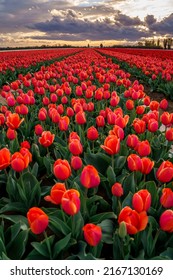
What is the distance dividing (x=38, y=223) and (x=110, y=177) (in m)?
1.22

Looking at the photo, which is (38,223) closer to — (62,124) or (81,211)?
(81,211)

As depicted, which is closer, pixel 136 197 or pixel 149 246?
pixel 136 197

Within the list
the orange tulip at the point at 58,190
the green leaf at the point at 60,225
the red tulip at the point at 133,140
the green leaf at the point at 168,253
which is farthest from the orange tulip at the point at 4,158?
the green leaf at the point at 168,253

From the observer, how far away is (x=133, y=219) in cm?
188

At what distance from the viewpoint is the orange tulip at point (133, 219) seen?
6.09 feet

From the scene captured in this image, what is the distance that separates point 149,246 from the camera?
7.16ft

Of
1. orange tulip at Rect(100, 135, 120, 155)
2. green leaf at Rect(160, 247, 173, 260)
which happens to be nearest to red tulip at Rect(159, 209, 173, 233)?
green leaf at Rect(160, 247, 173, 260)

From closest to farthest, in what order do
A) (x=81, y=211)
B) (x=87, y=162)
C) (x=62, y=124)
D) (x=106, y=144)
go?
(x=81, y=211)
(x=106, y=144)
(x=87, y=162)
(x=62, y=124)

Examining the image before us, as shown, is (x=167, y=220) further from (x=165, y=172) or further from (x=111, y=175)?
(x=111, y=175)

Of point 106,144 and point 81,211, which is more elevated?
point 106,144

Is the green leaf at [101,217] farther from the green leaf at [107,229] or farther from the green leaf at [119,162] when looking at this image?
the green leaf at [119,162]

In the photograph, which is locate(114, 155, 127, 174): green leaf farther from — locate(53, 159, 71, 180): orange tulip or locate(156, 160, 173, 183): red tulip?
locate(53, 159, 71, 180): orange tulip

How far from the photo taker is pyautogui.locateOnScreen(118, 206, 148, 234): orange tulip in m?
1.86

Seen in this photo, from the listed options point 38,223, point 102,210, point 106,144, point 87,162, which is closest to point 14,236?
point 38,223
